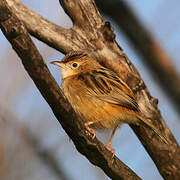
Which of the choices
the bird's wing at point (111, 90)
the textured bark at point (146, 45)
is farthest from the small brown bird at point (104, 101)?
the textured bark at point (146, 45)

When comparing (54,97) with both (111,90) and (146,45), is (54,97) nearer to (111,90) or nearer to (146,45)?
(111,90)

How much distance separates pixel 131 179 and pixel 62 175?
0.84 metres

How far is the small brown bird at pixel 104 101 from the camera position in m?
6.74

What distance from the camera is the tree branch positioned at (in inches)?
173

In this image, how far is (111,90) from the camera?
6828mm

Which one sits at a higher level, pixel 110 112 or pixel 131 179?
pixel 110 112

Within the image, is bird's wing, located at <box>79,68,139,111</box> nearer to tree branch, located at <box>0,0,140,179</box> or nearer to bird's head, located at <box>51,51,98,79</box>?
bird's head, located at <box>51,51,98,79</box>

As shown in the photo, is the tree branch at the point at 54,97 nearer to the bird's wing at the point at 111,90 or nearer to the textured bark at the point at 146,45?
the bird's wing at the point at 111,90

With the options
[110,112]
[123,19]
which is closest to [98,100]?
[110,112]

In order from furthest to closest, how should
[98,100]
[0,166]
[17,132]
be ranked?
[98,100], [17,132], [0,166]

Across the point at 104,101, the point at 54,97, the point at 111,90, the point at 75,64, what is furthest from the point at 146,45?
the point at 54,97

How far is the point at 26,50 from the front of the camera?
450 centimetres

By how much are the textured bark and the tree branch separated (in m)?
2.56

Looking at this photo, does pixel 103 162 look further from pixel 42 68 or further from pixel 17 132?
pixel 42 68
